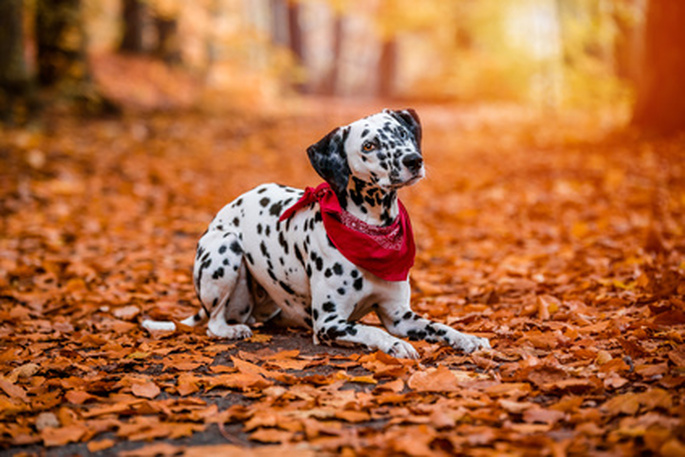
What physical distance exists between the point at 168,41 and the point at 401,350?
61.8 feet

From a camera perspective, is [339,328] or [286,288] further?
[286,288]

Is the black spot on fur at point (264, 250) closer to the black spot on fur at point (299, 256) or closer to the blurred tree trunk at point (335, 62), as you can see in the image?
the black spot on fur at point (299, 256)

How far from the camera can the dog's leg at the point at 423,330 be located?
14.5 ft

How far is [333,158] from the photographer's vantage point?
4426 mm

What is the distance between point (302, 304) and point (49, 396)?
5.58 ft

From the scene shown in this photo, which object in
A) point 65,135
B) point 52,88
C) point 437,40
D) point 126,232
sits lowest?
point 126,232

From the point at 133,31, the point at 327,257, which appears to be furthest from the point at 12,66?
the point at 327,257

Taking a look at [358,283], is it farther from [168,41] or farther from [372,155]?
[168,41]

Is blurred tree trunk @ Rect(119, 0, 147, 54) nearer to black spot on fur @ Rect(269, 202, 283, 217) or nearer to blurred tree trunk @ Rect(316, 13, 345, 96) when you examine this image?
blurred tree trunk @ Rect(316, 13, 345, 96)

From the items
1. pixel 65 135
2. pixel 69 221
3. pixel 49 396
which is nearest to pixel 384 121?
pixel 49 396

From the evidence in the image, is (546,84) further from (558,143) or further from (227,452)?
(227,452)

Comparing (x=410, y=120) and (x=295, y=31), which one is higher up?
(x=295, y=31)

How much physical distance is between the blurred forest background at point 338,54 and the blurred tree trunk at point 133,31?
0.04 meters

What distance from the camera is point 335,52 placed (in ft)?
119
